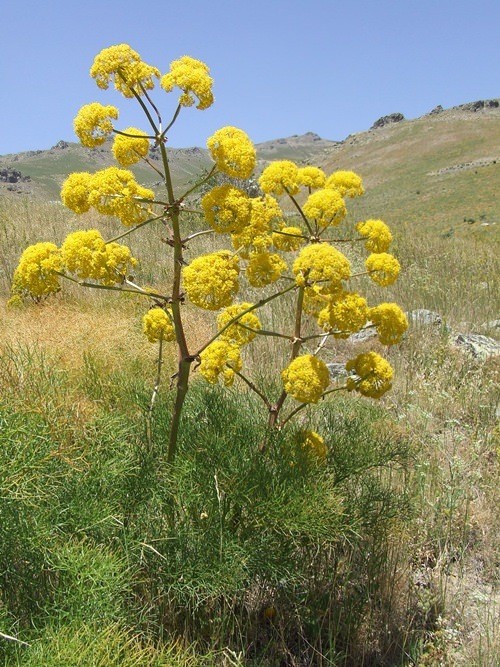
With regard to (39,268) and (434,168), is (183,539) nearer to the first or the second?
(39,268)

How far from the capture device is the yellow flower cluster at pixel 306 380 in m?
2.03

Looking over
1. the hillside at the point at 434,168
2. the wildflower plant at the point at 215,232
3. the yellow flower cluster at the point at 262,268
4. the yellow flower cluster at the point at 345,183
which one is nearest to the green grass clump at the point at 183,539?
the wildflower plant at the point at 215,232

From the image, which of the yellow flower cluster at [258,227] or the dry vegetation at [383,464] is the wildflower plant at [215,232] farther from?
the dry vegetation at [383,464]

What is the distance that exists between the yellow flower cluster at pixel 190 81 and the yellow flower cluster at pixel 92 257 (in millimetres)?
522

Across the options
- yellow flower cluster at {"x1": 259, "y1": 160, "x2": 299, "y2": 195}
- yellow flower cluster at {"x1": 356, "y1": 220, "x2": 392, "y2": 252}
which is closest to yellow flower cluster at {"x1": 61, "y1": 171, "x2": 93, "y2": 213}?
yellow flower cluster at {"x1": 259, "y1": 160, "x2": 299, "y2": 195}

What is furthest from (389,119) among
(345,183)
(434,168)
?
(345,183)

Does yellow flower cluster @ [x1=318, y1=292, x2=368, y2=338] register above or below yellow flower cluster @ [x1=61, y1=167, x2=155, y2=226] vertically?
below

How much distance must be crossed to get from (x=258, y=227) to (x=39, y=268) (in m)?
0.75

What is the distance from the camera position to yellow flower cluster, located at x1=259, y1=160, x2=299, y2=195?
225cm

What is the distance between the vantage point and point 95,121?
6.14 feet

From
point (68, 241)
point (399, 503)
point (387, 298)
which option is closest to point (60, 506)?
point (68, 241)

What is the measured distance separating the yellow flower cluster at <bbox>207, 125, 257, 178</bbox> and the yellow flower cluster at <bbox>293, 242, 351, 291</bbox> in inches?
13.1

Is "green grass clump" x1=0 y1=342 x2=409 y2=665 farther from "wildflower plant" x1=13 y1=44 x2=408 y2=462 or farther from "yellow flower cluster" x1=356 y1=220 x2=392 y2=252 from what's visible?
"yellow flower cluster" x1=356 y1=220 x2=392 y2=252

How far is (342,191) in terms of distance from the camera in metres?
2.30
